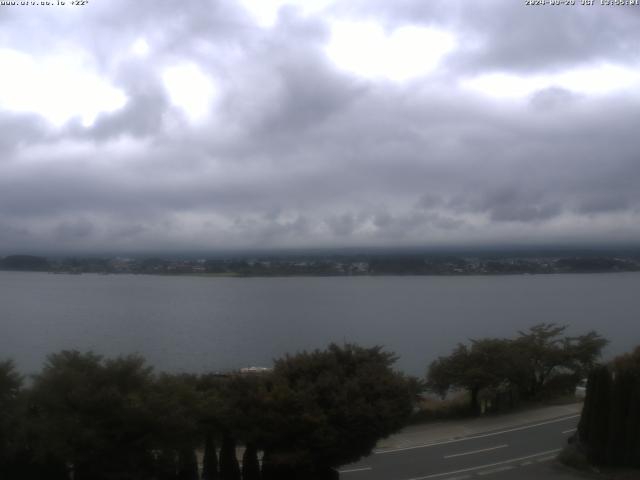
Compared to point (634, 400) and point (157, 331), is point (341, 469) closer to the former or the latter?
point (634, 400)

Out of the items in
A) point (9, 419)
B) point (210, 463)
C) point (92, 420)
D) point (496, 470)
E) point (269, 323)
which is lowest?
point (269, 323)

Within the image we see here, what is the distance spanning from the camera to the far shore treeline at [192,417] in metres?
15.1

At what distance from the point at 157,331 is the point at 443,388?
40.2 meters

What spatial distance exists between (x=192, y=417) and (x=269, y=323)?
59.3m

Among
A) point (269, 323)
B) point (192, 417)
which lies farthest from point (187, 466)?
point (269, 323)

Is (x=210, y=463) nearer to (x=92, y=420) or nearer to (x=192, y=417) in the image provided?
(x=192, y=417)

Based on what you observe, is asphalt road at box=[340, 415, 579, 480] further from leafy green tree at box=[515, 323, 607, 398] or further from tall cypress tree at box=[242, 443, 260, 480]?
leafy green tree at box=[515, 323, 607, 398]

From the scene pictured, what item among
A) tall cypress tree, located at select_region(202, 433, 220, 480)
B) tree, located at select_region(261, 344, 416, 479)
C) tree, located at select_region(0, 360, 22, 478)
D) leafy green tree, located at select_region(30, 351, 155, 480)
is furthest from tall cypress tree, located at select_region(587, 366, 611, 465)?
A: tree, located at select_region(0, 360, 22, 478)

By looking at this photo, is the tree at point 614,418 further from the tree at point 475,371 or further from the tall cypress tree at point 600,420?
the tree at point 475,371

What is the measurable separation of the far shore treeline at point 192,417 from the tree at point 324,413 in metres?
0.03

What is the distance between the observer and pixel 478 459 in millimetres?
22688

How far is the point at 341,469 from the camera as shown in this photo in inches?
860

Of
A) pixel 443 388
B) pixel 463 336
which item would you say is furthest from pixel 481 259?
pixel 443 388

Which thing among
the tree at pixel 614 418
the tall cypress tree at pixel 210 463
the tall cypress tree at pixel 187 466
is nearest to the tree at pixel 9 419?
the tall cypress tree at pixel 187 466
